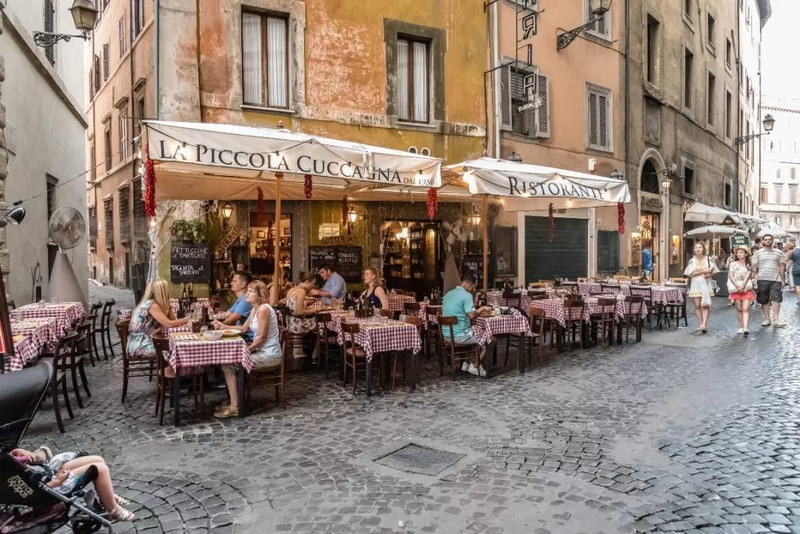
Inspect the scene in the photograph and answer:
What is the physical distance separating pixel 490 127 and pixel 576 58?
4483 mm

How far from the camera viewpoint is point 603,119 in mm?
17672

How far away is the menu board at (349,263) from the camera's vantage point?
12523mm

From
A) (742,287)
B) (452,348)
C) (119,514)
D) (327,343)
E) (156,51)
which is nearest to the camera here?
Result: (119,514)

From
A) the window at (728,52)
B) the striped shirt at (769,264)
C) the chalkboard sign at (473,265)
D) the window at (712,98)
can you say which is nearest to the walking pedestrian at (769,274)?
the striped shirt at (769,264)

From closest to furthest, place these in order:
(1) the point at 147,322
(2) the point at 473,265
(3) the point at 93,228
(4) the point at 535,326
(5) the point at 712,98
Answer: (1) the point at 147,322
(4) the point at 535,326
(2) the point at 473,265
(3) the point at 93,228
(5) the point at 712,98

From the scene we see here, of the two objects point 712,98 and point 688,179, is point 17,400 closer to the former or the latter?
point 688,179

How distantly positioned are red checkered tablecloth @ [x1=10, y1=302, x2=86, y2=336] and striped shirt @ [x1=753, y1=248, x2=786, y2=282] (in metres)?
12.8

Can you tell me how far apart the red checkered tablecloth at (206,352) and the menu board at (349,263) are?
22.2ft

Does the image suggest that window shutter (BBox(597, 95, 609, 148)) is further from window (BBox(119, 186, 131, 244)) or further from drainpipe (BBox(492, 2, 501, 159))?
window (BBox(119, 186, 131, 244))

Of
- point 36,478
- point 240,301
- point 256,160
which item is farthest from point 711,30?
point 36,478

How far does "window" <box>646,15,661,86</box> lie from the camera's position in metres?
20.1

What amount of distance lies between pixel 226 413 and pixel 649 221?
18.8 m

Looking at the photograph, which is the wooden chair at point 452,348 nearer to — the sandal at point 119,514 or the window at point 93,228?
the sandal at point 119,514

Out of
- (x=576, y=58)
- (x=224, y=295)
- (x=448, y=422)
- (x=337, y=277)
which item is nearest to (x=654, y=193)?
(x=576, y=58)
